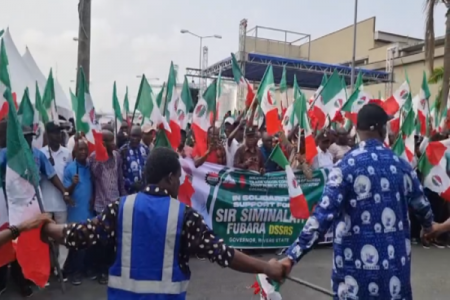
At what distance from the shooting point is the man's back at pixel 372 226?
110 inches

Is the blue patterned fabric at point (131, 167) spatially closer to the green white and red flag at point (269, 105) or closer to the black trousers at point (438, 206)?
the green white and red flag at point (269, 105)

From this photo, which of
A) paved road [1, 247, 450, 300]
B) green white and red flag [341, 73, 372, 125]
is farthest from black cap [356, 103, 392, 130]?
green white and red flag [341, 73, 372, 125]

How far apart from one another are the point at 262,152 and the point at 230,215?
1122 millimetres

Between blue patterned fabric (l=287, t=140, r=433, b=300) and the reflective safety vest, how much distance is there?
839 mm

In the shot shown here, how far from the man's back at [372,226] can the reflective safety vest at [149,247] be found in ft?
3.24

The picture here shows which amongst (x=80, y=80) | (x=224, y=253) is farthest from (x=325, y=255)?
(x=224, y=253)

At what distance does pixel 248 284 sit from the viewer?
575 cm

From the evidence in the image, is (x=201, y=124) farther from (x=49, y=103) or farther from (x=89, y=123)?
(x=49, y=103)

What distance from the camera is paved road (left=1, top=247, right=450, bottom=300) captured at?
5312 millimetres

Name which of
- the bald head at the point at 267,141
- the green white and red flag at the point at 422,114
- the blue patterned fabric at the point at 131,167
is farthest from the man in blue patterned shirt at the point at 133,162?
the green white and red flag at the point at 422,114

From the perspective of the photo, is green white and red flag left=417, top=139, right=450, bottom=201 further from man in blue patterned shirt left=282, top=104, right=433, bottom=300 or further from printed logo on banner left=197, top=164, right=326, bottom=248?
man in blue patterned shirt left=282, top=104, right=433, bottom=300

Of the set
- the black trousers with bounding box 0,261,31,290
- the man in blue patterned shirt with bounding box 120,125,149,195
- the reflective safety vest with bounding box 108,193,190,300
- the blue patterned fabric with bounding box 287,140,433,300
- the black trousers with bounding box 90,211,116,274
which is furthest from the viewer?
the man in blue patterned shirt with bounding box 120,125,149,195

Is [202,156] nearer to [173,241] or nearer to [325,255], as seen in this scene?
[325,255]

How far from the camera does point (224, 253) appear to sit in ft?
7.91
